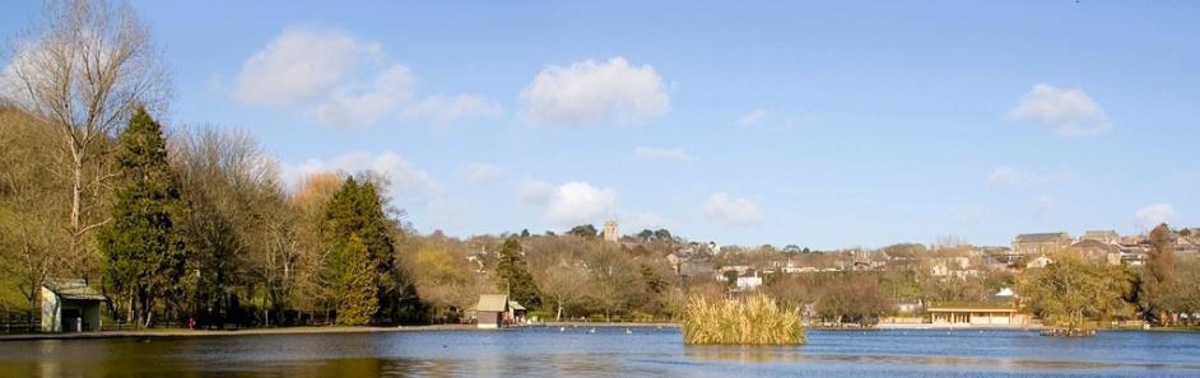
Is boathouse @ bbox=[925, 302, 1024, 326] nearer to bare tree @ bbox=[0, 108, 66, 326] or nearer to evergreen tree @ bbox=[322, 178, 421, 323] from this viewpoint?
evergreen tree @ bbox=[322, 178, 421, 323]

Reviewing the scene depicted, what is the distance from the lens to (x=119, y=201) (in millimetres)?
60844

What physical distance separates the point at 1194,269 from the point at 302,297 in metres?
76.3

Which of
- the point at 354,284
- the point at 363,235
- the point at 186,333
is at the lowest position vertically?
the point at 186,333

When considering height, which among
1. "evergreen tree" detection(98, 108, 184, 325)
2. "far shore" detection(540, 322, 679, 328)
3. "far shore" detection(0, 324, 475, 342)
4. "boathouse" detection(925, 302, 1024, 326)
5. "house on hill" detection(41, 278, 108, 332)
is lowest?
"far shore" detection(540, 322, 679, 328)

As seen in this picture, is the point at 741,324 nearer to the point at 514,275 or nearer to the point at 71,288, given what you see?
the point at 71,288

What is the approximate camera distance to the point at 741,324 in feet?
170

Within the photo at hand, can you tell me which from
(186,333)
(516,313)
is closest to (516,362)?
(186,333)

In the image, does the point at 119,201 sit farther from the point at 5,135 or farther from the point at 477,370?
the point at 477,370

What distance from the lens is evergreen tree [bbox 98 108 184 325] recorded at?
196 ft

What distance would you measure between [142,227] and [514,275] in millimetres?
58274

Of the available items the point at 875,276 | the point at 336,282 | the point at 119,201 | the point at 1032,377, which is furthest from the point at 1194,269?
the point at 119,201

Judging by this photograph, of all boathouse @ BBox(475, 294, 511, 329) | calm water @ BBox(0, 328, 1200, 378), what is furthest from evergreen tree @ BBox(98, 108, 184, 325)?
boathouse @ BBox(475, 294, 511, 329)

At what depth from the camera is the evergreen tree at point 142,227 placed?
59875mm

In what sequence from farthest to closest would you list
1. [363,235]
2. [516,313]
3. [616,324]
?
[616,324] < [516,313] < [363,235]
